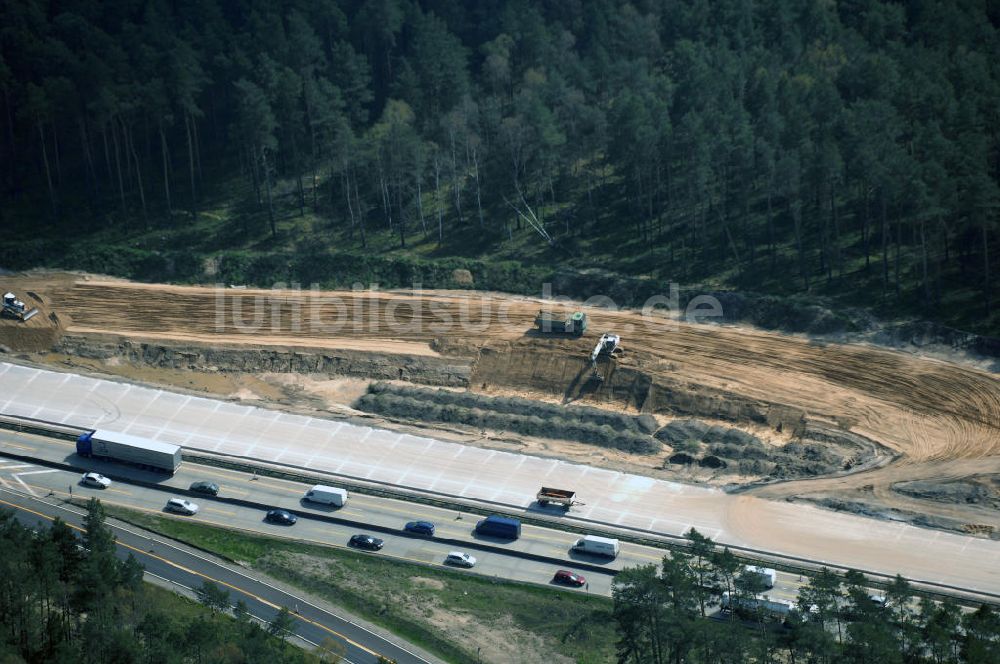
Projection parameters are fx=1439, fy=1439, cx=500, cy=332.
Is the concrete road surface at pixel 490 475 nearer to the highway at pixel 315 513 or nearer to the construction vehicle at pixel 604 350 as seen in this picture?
the highway at pixel 315 513

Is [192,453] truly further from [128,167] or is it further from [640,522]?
[128,167]

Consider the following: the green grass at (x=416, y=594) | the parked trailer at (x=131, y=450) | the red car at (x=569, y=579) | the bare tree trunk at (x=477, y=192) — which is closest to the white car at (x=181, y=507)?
the green grass at (x=416, y=594)

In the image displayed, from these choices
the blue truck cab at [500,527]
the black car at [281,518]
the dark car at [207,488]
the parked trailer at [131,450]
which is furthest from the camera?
the parked trailer at [131,450]

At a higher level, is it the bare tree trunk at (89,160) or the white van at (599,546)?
the bare tree trunk at (89,160)

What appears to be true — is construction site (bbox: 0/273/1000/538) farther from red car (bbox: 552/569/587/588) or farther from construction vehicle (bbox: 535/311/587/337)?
red car (bbox: 552/569/587/588)

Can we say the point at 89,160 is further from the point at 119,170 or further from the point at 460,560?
the point at 460,560

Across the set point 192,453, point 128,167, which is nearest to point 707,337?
point 192,453

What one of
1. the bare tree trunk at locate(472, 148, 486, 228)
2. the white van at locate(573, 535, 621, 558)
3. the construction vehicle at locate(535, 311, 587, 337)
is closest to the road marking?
the white van at locate(573, 535, 621, 558)
